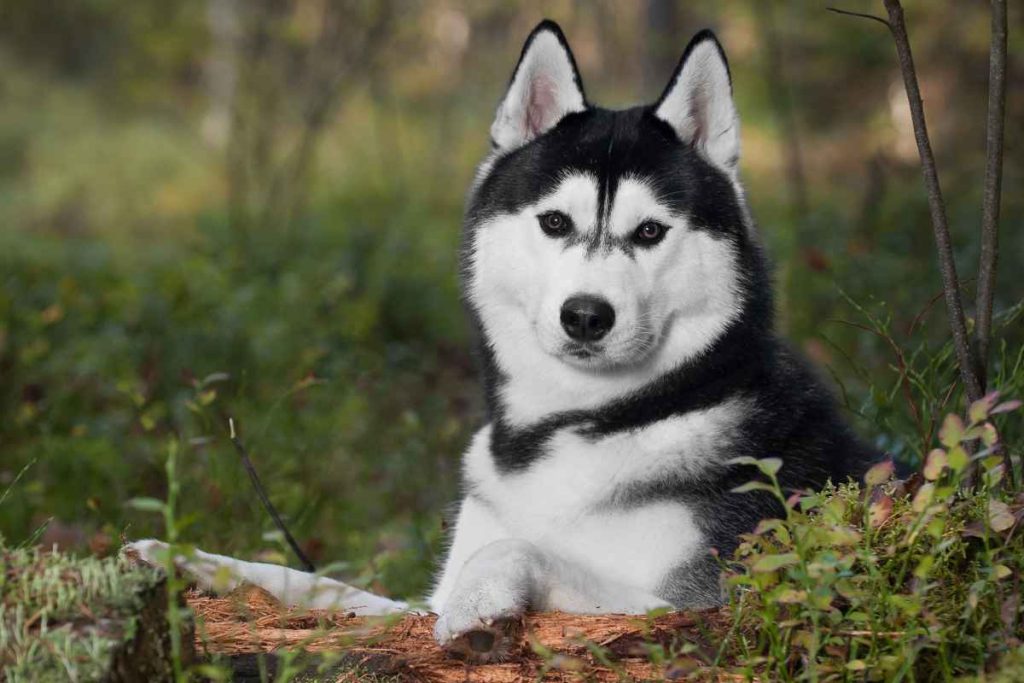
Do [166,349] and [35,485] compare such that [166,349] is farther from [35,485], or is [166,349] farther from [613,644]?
[613,644]

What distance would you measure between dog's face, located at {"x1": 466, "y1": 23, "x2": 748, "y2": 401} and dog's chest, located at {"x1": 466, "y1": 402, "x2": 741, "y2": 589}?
0.63ft

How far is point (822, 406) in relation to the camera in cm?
280

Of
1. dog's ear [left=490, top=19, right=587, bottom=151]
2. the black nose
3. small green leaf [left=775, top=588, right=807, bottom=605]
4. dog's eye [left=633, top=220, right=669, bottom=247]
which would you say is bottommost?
small green leaf [left=775, top=588, right=807, bottom=605]

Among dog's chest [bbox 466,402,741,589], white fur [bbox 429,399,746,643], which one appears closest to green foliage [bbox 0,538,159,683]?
white fur [bbox 429,399,746,643]

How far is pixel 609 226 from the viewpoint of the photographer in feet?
8.82

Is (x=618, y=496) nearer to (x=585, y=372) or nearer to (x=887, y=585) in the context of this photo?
(x=585, y=372)

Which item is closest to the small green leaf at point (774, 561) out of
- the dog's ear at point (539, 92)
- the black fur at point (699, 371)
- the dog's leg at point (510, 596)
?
the dog's leg at point (510, 596)

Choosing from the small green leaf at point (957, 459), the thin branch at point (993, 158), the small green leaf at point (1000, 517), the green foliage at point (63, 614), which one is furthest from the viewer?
the thin branch at point (993, 158)

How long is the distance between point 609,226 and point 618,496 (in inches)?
25.6

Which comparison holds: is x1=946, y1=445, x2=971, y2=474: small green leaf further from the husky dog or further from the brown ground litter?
the husky dog

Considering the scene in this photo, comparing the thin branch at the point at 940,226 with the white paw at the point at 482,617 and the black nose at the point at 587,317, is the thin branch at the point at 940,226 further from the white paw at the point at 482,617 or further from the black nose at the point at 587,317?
the white paw at the point at 482,617

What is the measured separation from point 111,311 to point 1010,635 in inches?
229

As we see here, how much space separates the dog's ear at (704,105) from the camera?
281 centimetres

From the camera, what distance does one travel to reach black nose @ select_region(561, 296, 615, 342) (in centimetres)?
252
